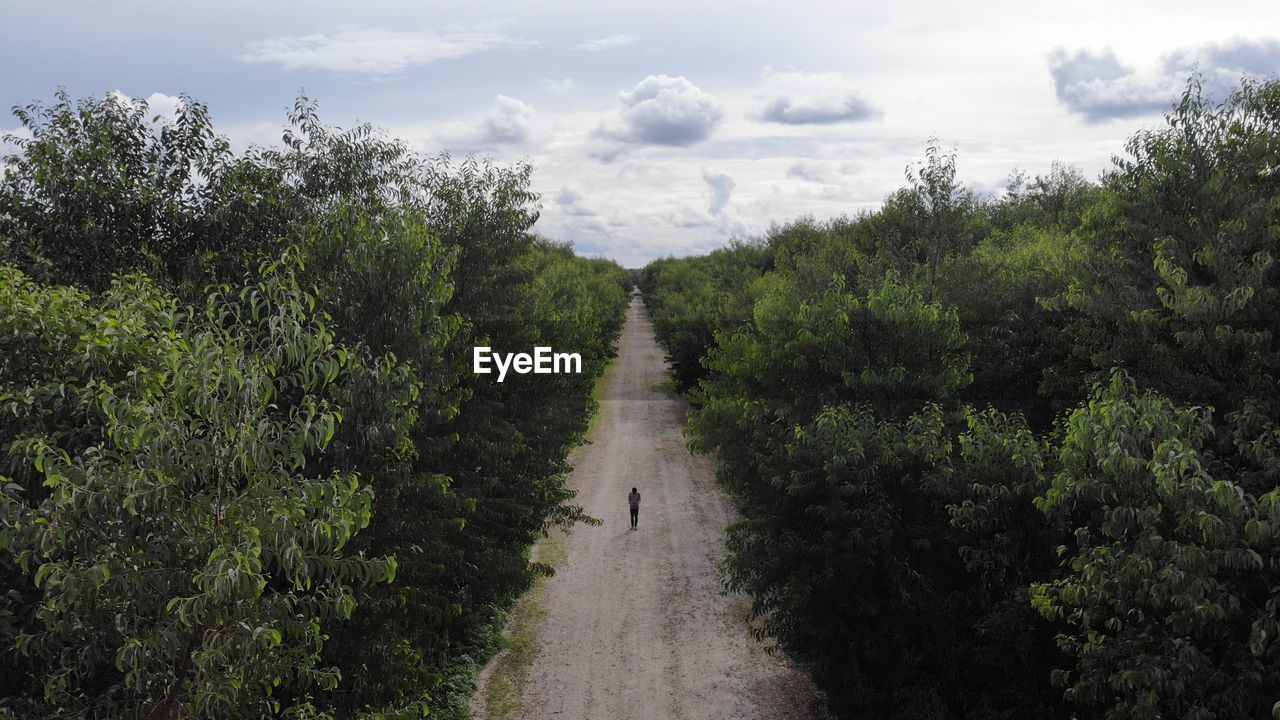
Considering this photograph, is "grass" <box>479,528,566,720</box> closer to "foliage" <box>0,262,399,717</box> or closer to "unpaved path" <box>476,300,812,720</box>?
"unpaved path" <box>476,300,812,720</box>

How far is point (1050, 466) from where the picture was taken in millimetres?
12023

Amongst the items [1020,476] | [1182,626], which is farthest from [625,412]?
[1182,626]

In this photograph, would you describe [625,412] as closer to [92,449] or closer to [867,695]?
[867,695]

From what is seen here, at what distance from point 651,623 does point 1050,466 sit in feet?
36.5

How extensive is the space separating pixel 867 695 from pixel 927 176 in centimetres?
1385

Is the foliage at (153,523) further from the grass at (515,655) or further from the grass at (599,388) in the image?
the grass at (599,388)

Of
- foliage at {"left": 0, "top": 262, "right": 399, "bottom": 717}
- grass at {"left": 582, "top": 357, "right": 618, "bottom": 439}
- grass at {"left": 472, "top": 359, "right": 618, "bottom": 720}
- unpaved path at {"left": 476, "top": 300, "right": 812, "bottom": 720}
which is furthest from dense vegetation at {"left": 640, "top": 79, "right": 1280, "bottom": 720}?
grass at {"left": 582, "top": 357, "right": 618, "bottom": 439}

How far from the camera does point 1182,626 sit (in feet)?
26.4

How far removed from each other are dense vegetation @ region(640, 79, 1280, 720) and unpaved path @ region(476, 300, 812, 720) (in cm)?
200

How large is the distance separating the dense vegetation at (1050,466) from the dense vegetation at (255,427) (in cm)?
599

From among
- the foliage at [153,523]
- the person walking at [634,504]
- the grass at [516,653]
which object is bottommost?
the grass at [516,653]

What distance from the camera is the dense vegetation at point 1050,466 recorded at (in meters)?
8.21

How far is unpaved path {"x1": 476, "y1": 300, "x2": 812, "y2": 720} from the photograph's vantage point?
16.2 m

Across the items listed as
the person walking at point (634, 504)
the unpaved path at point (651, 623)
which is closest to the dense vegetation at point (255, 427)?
the unpaved path at point (651, 623)
